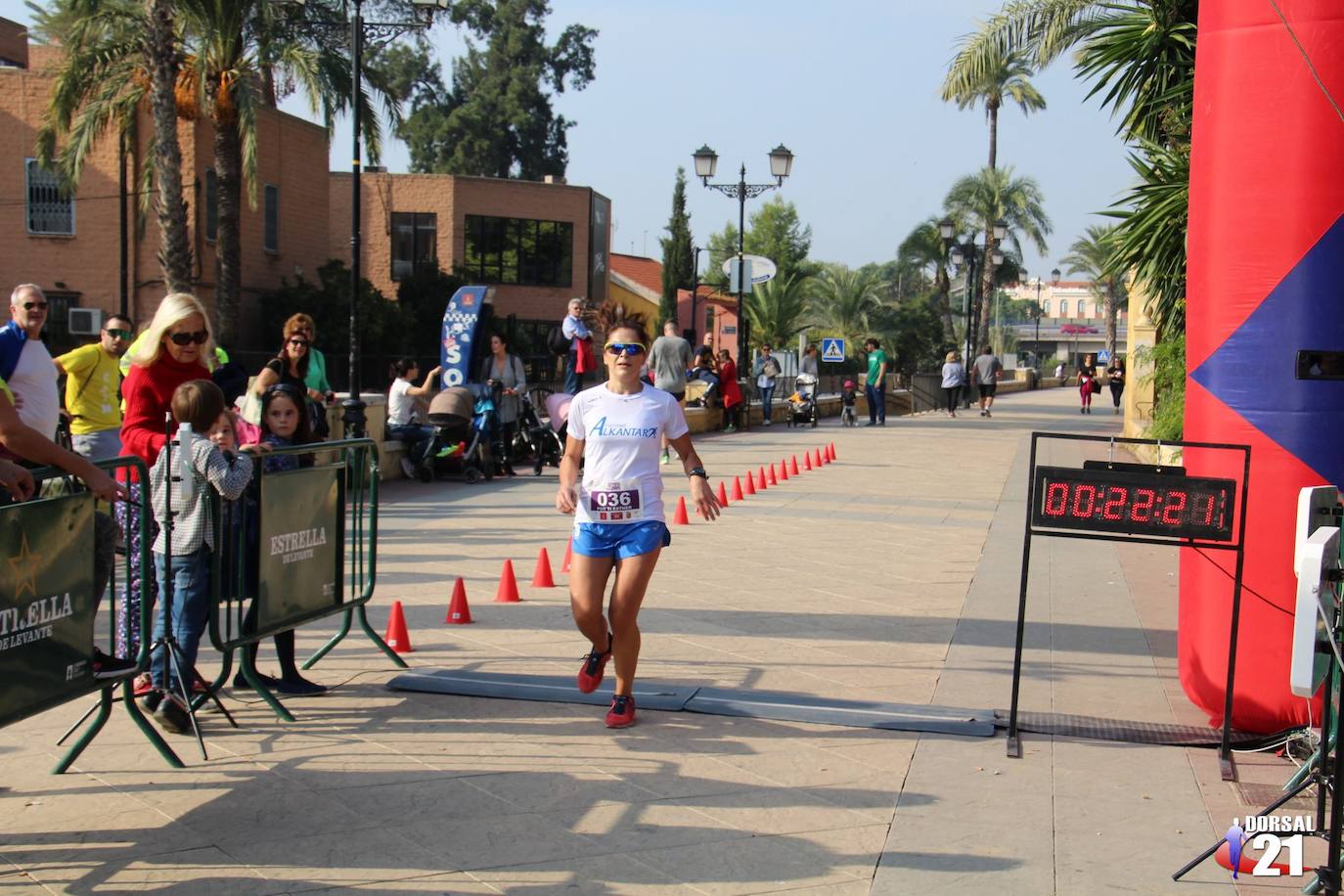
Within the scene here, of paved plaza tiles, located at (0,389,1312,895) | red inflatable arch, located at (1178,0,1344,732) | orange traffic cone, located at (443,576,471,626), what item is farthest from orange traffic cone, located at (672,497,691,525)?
red inflatable arch, located at (1178,0,1344,732)

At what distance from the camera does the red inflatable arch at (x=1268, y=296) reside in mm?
5609

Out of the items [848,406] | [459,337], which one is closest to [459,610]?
[459,337]

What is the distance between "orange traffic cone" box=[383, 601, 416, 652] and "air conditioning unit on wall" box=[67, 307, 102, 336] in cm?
2362

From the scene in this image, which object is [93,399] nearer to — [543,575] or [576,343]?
[543,575]

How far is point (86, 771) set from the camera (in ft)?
16.7

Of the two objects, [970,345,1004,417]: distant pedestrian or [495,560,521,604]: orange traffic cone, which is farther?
[970,345,1004,417]: distant pedestrian

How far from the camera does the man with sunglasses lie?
8086 millimetres

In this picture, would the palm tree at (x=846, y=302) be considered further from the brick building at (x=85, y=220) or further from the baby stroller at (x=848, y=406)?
the brick building at (x=85, y=220)

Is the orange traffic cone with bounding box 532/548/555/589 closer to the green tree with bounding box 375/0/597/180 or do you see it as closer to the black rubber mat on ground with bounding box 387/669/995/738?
the black rubber mat on ground with bounding box 387/669/995/738

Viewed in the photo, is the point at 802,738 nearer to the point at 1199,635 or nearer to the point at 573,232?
the point at 1199,635

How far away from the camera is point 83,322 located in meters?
28.4

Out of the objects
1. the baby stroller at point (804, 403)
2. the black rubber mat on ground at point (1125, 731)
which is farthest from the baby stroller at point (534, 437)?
the baby stroller at point (804, 403)

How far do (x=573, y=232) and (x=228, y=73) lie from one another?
25.7m

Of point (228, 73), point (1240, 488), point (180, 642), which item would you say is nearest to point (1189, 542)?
point (1240, 488)
